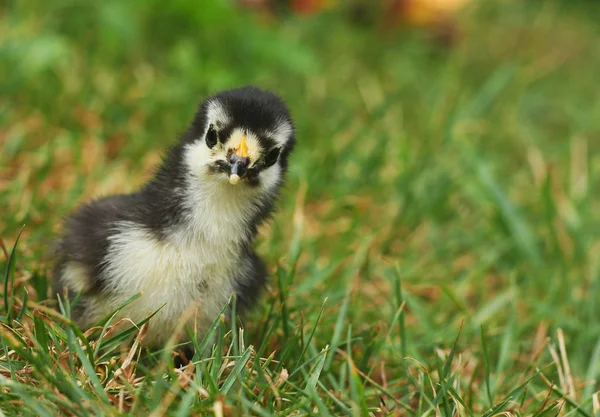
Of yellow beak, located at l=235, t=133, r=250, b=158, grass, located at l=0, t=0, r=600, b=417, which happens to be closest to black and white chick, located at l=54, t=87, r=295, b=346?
yellow beak, located at l=235, t=133, r=250, b=158

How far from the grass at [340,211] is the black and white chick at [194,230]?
0.14 meters

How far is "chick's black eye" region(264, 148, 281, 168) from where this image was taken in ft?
8.73

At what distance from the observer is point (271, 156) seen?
2.68m

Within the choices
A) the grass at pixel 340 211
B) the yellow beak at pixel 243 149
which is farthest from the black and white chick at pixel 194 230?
the grass at pixel 340 211

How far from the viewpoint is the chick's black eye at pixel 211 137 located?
103 inches

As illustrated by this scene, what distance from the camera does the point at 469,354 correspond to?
330cm

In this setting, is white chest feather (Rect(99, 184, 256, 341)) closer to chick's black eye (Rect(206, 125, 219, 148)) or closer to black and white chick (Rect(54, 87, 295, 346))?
black and white chick (Rect(54, 87, 295, 346))

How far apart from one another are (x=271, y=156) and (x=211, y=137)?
0.20 m

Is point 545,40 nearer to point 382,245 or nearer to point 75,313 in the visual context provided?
point 382,245

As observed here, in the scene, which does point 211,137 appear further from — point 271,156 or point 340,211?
point 340,211

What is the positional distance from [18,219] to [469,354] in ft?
6.15

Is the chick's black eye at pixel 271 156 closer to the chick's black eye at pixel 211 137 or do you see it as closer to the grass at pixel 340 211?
the chick's black eye at pixel 211 137

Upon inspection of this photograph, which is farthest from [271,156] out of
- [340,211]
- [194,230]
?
[340,211]

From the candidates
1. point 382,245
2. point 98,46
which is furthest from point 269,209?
point 98,46
